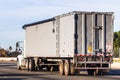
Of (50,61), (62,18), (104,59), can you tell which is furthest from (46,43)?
(104,59)

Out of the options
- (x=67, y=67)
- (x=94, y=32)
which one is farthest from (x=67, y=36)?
(x=67, y=67)

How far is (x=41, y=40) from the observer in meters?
40.4

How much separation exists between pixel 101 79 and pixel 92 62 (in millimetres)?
3765

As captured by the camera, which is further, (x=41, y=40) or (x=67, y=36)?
(x=41, y=40)

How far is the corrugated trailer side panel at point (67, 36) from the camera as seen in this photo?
33219 mm

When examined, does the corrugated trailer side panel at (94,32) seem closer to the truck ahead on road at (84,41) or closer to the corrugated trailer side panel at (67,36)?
the truck ahead on road at (84,41)

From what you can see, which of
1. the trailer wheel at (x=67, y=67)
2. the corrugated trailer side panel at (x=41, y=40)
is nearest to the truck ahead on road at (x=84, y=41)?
the trailer wheel at (x=67, y=67)

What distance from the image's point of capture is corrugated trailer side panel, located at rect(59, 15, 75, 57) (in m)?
33.2

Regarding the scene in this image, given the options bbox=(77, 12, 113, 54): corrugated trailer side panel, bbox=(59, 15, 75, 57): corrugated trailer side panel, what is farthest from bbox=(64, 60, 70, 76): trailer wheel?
bbox=(77, 12, 113, 54): corrugated trailer side panel

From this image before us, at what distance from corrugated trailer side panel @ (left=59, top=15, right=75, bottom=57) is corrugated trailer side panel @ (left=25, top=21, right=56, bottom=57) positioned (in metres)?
1.88

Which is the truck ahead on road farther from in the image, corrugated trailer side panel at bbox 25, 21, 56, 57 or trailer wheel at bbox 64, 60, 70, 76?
corrugated trailer side panel at bbox 25, 21, 56, 57

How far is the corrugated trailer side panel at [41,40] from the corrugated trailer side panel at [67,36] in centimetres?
188

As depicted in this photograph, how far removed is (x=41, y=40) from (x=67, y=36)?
6783mm

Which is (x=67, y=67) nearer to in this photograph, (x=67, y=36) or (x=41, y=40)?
(x=67, y=36)
